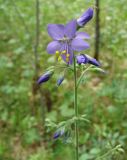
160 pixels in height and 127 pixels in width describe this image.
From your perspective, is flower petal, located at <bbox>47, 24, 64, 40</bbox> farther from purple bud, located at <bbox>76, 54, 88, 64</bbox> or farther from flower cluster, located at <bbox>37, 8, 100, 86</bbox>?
purple bud, located at <bbox>76, 54, 88, 64</bbox>

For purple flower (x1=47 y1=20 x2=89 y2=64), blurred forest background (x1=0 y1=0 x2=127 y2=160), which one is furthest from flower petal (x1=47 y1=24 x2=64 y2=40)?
blurred forest background (x1=0 y1=0 x2=127 y2=160)

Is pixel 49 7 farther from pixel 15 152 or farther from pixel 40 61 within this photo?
pixel 15 152

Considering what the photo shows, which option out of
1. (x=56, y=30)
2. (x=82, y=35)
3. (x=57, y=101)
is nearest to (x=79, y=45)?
(x=82, y=35)

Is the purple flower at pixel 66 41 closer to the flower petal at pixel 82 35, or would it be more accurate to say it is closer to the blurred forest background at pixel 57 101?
the flower petal at pixel 82 35

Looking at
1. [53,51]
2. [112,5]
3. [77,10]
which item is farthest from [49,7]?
[53,51]

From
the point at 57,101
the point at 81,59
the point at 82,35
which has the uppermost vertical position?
the point at 82,35

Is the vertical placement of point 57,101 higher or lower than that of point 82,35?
lower

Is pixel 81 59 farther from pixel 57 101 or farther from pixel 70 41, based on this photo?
pixel 57 101
